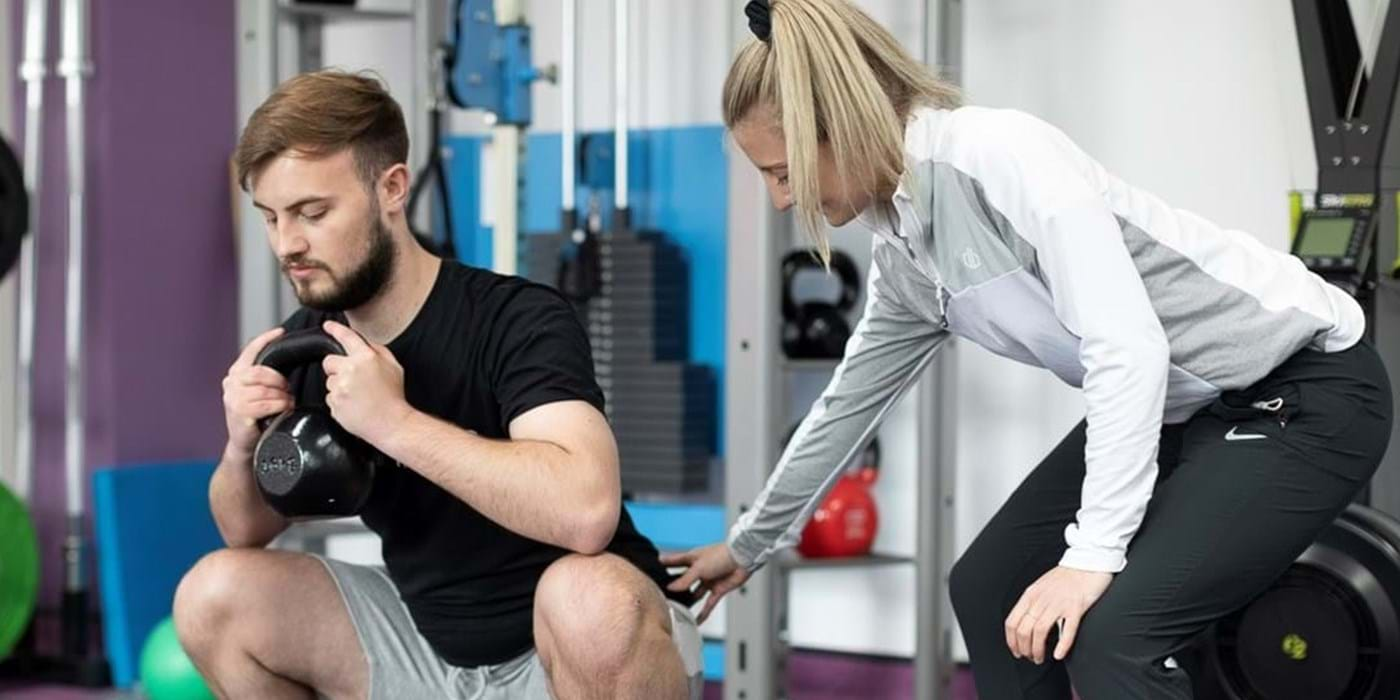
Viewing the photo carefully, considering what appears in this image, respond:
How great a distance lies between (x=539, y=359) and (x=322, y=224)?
33 cm

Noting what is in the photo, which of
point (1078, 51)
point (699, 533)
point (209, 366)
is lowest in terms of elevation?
point (699, 533)

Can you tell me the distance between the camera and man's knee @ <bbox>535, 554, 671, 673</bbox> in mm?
2240

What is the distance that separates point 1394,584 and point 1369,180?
86cm

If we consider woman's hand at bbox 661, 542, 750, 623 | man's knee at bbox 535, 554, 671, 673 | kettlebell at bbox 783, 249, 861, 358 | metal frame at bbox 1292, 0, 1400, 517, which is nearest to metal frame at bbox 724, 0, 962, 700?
kettlebell at bbox 783, 249, 861, 358

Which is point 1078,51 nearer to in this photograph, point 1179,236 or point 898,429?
point 898,429

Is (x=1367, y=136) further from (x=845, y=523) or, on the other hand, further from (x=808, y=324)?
(x=845, y=523)

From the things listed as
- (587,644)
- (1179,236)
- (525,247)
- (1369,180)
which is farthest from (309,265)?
(525,247)

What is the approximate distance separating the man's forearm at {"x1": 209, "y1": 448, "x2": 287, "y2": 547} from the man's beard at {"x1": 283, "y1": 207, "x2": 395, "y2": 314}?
0.23m

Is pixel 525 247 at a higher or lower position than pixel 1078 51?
lower

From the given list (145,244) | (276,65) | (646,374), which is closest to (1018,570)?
(646,374)

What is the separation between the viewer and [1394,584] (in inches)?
110

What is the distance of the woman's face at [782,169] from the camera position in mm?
2066

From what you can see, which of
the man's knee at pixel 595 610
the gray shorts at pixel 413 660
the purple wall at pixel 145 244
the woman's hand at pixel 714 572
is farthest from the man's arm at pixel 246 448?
the purple wall at pixel 145 244

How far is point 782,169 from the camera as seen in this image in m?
2.10
